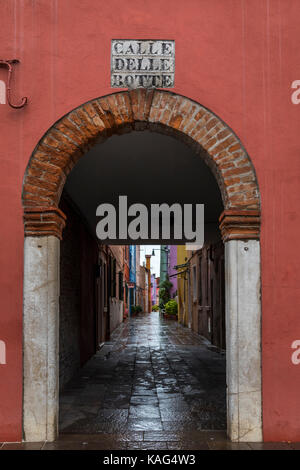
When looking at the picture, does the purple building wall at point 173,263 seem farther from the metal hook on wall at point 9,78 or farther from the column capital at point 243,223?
the metal hook on wall at point 9,78

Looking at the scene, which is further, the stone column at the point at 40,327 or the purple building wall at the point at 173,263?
the purple building wall at the point at 173,263

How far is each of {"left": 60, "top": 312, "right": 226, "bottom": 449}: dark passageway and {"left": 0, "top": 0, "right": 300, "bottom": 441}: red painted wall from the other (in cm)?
137

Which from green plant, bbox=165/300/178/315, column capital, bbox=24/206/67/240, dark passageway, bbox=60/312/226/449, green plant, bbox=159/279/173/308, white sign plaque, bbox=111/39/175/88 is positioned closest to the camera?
column capital, bbox=24/206/67/240

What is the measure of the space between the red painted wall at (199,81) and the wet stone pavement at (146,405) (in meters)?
1.19

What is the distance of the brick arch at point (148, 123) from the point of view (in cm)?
432

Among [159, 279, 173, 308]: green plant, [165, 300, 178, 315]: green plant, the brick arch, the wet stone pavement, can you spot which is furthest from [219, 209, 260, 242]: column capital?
[159, 279, 173, 308]: green plant

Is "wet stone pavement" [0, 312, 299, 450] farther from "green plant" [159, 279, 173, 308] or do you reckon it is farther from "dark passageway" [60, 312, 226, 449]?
"green plant" [159, 279, 173, 308]

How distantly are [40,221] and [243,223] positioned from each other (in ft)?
6.15

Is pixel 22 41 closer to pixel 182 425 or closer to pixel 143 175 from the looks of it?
pixel 143 175

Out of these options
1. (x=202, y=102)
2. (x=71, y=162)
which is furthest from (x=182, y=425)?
(x=202, y=102)

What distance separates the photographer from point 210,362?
9.26m

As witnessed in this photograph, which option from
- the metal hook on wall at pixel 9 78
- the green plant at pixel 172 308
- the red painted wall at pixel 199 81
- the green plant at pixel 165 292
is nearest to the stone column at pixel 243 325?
the red painted wall at pixel 199 81

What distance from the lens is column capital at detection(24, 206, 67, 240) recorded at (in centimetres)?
427

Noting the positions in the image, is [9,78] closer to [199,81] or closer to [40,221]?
[40,221]
